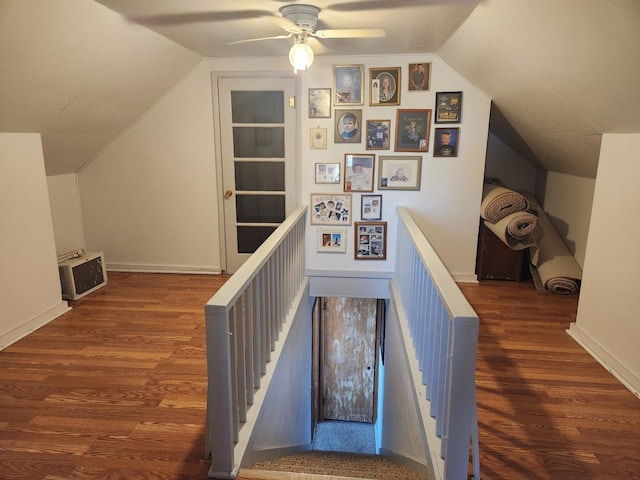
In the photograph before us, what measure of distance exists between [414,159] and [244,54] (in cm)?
170

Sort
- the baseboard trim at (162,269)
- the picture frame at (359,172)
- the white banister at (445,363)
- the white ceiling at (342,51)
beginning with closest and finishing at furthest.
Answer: the white banister at (445,363) → the white ceiling at (342,51) → the picture frame at (359,172) → the baseboard trim at (162,269)

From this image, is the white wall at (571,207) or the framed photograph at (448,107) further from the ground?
the framed photograph at (448,107)

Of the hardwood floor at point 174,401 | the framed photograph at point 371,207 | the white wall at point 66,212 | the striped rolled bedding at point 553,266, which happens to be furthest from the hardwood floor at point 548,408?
the white wall at point 66,212

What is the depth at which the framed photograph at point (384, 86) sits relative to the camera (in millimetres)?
3559

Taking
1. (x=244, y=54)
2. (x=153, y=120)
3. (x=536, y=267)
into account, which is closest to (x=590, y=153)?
(x=536, y=267)

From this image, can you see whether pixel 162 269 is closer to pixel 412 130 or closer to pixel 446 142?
pixel 412 130

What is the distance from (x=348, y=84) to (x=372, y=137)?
18.8 inches

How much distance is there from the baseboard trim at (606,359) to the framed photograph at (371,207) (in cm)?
171

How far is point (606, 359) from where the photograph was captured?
2.66 m

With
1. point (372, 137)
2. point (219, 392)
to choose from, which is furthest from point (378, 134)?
point (219, 392)

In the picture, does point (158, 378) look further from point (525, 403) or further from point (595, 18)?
point (595, 18)

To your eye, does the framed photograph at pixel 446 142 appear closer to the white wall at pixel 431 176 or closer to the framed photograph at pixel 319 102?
the white wall at pixel 431 176

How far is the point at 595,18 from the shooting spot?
5.81 ft

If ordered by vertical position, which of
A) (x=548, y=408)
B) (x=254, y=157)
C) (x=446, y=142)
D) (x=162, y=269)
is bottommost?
(x=548, y=408)
